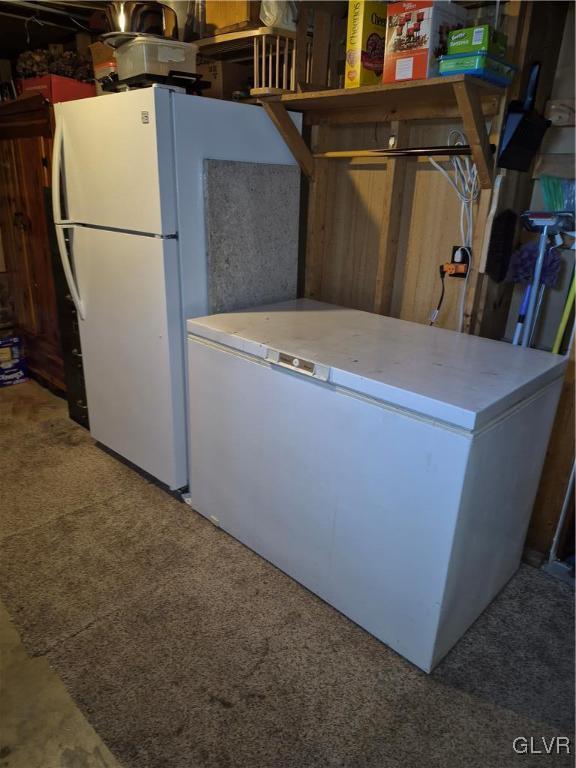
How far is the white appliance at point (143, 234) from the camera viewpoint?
203 centimetres

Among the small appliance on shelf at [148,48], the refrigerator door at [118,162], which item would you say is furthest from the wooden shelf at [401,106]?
Answer: the refrigerator door at [118,162]

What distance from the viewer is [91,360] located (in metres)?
2.77

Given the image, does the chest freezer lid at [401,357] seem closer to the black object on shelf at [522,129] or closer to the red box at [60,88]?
the black object on shelf at [522,129]

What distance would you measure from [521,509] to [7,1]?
3467 millimetres

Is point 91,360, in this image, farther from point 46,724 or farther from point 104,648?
point 46,724

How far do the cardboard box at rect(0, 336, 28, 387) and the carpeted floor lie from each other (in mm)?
1671

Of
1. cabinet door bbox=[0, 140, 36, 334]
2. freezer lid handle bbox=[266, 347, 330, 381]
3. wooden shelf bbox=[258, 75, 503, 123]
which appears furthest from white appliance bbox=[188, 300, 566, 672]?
cabinet door bbox=[0, 140, 36, 334]

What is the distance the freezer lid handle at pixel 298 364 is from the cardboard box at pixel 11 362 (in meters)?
2.71

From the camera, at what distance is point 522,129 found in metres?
1.83

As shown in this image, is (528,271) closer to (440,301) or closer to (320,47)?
(440,301)

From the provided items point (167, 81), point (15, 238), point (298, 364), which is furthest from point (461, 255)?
point (15, 238)

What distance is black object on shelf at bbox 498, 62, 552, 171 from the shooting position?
1815 millimetres

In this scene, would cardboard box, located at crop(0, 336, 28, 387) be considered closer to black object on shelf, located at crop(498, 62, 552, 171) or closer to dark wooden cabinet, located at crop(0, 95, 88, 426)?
dark wooden cabinet, located at crop(0, 95, 88, 426)

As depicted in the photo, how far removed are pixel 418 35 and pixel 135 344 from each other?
5.29ft
